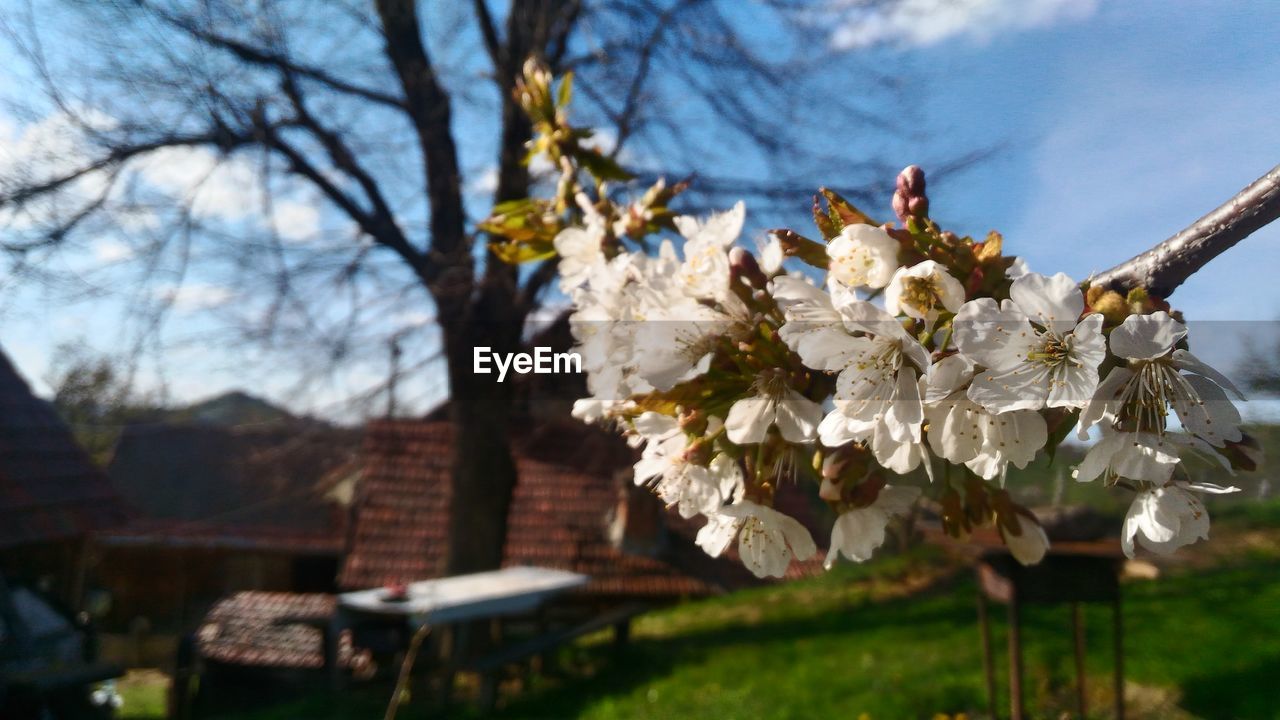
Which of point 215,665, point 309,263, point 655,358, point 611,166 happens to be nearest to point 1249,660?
point 611,166

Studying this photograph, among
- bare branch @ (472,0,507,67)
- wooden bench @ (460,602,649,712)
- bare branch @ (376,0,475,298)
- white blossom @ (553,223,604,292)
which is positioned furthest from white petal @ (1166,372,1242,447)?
wooden bench @ (460,602,649,712)

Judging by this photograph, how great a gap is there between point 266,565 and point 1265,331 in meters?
2.61

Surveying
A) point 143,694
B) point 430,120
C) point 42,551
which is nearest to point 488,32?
point 430,120

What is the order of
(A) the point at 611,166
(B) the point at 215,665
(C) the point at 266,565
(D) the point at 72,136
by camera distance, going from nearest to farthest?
1. (A) the point at 611,166
2. (D) the point at 72,136
3. (B) the point at 215,665
4. (C) the point at 266,565

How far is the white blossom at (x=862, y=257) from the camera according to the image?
257mm

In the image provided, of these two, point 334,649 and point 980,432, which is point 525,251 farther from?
point 334,649

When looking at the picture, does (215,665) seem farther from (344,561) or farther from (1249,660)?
(1249,660)

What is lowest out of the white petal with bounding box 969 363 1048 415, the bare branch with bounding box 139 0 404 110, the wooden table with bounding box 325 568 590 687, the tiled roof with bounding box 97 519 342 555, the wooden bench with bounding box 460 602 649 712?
the wooden bench with bounding box 460 602 649 712

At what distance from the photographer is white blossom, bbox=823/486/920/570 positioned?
0.30m

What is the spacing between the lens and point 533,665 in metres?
2.34

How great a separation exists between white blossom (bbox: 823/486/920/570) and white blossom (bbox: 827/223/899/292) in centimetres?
9

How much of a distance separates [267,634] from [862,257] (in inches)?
98.2

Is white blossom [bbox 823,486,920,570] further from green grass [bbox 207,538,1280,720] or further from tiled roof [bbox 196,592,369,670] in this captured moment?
tiled roof [bbox 196,592,369,670]

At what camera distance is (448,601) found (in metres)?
1.93
